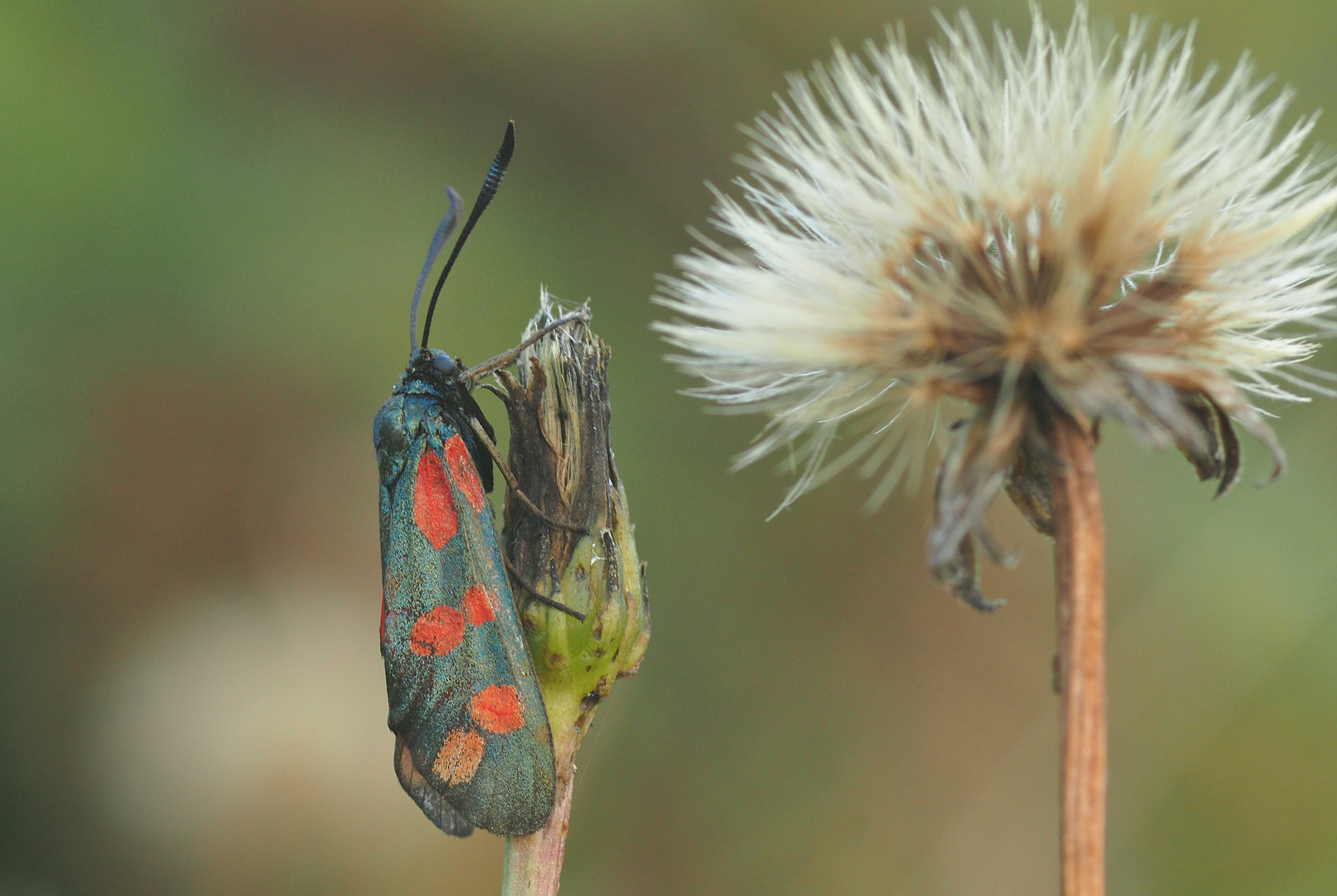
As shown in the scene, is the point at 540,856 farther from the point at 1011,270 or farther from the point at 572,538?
the point at 1011,270

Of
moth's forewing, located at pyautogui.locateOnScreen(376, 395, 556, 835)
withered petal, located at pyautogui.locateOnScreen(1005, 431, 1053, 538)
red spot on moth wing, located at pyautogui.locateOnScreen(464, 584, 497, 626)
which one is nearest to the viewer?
withered petal, located at pyautogui.locateOnScreen(1005, 431, 1053, 538)

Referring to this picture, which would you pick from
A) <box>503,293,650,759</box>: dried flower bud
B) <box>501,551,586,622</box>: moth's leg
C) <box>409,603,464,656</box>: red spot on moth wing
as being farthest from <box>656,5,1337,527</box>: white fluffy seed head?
<box>409,603,464,656</box>: red spot on moth wing

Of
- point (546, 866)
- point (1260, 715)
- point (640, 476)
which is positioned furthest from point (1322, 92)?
point (546, 866)

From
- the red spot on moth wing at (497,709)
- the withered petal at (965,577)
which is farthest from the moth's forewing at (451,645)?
Answer: the withered petal at (965,577)

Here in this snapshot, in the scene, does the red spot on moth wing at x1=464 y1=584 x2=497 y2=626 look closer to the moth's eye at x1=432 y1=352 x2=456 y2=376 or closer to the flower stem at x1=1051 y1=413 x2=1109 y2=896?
the moth's eye at x1=432 y1=352 x2=456 y2=376

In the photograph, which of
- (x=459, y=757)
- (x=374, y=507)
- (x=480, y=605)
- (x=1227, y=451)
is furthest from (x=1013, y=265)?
(x=374, y=507)

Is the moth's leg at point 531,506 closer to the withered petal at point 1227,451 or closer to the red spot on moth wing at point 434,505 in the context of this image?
the red spot on moth wing at point 434,505
